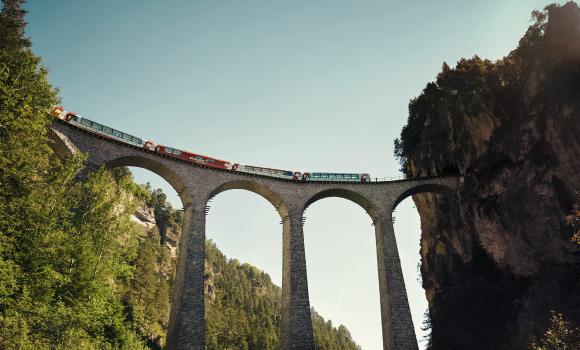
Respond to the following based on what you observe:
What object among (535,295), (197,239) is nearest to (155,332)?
(197,239)

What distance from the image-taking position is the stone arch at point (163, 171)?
3269 centimetres

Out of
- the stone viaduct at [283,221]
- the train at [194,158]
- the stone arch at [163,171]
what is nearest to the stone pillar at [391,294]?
the stone viaduct at [283,221]

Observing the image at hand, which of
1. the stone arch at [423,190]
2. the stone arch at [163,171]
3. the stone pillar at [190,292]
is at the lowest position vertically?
the stone pillar at [190,292]

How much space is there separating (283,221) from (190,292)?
12.0 m

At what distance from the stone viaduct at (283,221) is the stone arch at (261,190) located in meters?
0.10

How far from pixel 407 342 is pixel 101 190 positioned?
26469 millimetres

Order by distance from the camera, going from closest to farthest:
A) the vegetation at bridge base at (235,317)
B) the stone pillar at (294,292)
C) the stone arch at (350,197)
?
the stone pillar at (294,292) < the stone arch at (350,197) < the vegetation at bridge base at (235,317)

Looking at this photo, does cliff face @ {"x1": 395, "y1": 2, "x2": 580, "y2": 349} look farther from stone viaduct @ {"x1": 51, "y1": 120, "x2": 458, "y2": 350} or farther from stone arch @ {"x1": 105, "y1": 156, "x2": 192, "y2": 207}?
stone arch @ {"x1": 105, "y1": 156, "x2": 192, "y2": 207}

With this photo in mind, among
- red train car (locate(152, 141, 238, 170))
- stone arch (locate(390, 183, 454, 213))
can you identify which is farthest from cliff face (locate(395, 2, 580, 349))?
red train car (locate(152, 141, 238, 170))

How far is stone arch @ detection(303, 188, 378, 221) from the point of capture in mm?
38819

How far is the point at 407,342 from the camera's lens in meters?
31.6

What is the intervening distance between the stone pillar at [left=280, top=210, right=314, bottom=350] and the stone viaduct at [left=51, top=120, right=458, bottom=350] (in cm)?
8

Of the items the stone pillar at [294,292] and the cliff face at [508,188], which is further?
the cliff face at [508,188]

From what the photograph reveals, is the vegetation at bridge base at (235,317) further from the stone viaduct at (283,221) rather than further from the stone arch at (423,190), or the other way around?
the stone arch at (423,190)
